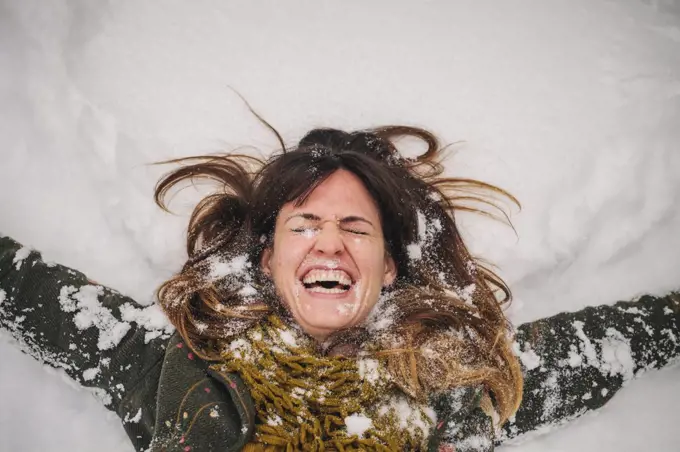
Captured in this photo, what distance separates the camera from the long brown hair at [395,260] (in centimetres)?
230

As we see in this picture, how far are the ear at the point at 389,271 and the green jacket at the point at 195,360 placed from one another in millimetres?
565

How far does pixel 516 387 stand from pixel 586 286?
2.77 feet

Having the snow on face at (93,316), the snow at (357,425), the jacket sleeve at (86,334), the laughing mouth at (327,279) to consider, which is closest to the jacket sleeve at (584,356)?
the snow at (357,425)

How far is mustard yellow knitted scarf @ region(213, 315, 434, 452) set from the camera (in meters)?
2.10

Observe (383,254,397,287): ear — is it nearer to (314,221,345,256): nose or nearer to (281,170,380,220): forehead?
(281,170,380,220): forehead

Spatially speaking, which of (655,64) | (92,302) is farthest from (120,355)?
(655,64)

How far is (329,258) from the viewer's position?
2.13m

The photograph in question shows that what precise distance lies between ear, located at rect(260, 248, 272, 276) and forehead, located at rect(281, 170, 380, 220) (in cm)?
24

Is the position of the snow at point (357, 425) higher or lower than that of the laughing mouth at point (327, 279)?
lower

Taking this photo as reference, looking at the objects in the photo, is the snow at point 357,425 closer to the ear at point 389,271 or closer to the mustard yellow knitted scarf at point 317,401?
the mustard yellow knitted scarf at point 317,401

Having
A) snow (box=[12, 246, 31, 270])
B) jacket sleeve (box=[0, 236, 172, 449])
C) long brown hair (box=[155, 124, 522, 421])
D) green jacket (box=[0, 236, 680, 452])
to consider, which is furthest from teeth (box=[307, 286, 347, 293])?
snow (box=[12, 246, 31, 270])

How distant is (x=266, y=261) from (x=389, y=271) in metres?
0.57

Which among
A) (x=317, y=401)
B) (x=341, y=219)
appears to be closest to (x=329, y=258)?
(x=341, y=219)

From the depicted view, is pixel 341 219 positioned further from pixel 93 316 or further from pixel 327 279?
pixel 93 316
